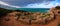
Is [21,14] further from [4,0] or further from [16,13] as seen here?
[4,0]

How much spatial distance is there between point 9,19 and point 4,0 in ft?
0.80

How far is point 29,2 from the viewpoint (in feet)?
5.08

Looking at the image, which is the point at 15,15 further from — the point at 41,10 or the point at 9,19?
the point at 41,10

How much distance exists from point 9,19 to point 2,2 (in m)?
0.23

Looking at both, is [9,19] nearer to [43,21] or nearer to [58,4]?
[43,21]

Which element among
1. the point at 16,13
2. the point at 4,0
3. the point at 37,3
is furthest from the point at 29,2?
the point at 4,0

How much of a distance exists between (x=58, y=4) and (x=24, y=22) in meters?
0.47

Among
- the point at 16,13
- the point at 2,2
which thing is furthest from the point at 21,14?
A: the point at 2,2

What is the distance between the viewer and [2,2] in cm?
157

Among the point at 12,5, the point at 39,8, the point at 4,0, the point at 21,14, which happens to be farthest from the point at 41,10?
the point at 4,0

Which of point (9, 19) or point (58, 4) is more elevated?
point (58, 4)

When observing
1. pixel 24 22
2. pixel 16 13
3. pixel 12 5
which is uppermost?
pixel 12 5

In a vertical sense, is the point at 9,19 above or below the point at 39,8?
below

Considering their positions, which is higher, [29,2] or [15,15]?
[29,2]
